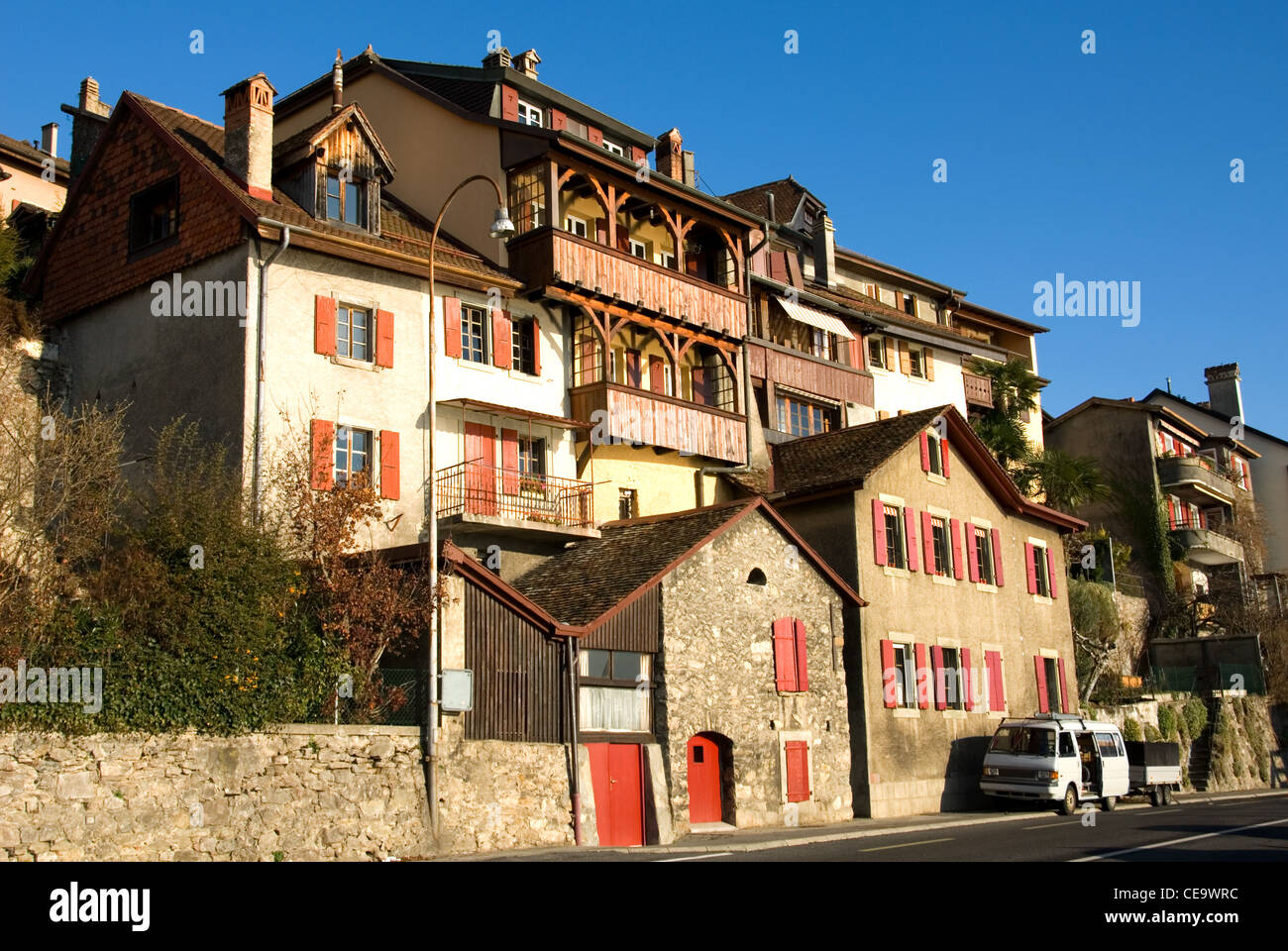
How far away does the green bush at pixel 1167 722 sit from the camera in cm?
4188

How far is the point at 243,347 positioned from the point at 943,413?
727 inches

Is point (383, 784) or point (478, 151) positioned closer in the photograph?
point (383, 784)

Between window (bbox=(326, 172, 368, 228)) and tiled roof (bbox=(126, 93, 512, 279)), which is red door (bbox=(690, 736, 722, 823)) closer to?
tiled roof (bbox=(126, 93, 512, 279))

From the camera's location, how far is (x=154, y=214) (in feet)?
91.1

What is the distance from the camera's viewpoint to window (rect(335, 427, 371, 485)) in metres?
24.8

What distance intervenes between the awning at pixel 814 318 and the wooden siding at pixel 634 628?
664 inches

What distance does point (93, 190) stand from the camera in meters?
28.9

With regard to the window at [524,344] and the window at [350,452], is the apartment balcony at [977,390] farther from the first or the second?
the window at [350,452]

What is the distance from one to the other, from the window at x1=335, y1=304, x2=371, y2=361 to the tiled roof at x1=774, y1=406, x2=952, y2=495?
444 inches

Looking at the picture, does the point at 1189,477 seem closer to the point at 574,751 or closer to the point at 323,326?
the point at 574,751

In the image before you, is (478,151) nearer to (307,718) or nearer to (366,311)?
(366,311)

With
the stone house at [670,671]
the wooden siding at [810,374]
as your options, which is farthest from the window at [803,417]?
the stone house at [670,671]

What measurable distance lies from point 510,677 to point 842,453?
1437cm
